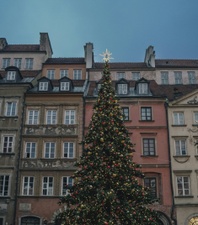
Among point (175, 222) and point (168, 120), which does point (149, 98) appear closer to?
point (168, 120)

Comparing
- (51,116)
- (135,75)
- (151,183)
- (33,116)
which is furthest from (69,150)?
(135,75)

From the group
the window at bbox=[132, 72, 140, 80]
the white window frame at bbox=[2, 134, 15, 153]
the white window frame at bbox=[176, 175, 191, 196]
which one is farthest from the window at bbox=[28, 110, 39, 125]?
the white window frame at bbox=[176, 175, 191, 196]

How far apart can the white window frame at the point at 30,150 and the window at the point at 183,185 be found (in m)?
12.3

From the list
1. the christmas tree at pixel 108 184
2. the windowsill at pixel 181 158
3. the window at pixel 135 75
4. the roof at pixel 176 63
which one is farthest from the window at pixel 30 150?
the roof at pixel 176 63

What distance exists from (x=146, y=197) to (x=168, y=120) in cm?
1221

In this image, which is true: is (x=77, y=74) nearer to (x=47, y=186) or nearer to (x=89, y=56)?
(x=89, y=56)

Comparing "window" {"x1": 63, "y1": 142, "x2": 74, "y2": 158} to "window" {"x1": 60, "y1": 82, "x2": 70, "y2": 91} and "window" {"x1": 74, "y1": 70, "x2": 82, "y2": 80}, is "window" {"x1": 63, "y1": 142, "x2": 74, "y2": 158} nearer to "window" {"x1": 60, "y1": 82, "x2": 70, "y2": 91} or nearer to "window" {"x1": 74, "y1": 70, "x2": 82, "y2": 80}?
"window" {"x1": 60, "y1": 82, "x2": 70, "y2": 91}

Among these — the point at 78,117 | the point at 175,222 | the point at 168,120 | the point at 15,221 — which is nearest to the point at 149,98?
the point at 168,120

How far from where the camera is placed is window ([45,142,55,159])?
1101 inches

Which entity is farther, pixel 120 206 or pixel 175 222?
pixel 175 222

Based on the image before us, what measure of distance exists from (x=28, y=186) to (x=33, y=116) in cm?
620

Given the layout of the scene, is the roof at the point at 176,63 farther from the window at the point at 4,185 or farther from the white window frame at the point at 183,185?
the window at the point at 4,185

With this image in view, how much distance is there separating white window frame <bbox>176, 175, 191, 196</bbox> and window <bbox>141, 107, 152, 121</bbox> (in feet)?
18.9

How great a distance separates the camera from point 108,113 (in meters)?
19.9
